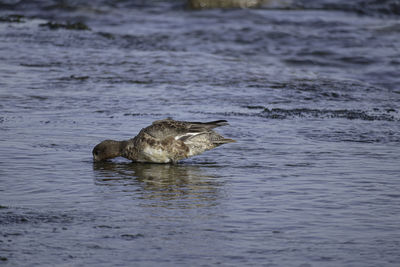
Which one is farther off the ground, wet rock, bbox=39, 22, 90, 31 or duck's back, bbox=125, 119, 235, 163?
wet rock, bbox=39, 22, 90, 31

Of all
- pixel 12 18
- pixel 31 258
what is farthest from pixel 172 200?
pixel 12 18

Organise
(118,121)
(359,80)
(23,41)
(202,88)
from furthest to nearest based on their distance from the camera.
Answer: (23,41) < (359,80) < (202,88) < (118,121)

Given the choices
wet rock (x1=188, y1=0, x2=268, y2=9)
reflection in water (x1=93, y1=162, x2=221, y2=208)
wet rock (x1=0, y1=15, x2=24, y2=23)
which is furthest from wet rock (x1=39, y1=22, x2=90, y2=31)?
reflection in water (x1=93, y1=162, x2=221, y2=208)

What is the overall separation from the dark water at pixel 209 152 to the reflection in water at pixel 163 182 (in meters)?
0.02

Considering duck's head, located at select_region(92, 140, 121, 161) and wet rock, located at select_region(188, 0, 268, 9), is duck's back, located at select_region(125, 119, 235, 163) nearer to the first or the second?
duck's head, located at select_region(92, 140, 121, 161)

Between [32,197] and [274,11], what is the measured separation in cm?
1988

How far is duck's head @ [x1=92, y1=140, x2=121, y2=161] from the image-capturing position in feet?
29.1

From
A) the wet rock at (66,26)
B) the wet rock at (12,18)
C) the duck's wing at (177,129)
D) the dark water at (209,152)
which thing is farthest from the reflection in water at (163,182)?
the wet rock at (12,18)

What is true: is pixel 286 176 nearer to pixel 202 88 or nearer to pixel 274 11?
pixel 202 88

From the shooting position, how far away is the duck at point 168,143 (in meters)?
9.00

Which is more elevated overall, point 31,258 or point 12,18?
point 12,18

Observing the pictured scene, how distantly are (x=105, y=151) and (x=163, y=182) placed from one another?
1.10 metres

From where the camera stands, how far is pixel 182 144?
9.02 metres

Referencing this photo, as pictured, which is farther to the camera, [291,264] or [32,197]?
[32,197]
